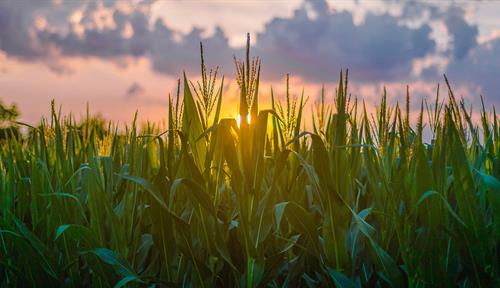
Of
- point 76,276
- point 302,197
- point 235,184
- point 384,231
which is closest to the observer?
point 235,184

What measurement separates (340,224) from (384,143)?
447 millimetres

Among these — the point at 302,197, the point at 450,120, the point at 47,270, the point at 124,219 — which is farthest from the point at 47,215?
the point at 450,120

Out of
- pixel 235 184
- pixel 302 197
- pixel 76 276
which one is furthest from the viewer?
pixel 76 276

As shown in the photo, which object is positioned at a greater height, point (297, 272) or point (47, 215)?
point (47, 215)

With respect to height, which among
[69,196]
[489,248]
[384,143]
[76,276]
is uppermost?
[384,143]

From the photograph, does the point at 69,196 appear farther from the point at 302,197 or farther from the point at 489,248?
the point at 489,248

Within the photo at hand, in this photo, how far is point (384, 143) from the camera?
247 cm

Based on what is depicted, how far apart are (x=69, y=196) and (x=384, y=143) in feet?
4.44

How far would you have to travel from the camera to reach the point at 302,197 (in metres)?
2.50

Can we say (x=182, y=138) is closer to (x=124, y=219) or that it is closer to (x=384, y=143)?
(x=124, y=219)

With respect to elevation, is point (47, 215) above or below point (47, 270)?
above

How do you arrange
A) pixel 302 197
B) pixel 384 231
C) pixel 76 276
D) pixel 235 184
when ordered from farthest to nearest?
pixel 76 276 < pixel 302 197 < pixel 384 231 < pixel 235 184

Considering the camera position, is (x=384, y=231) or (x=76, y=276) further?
(x=76, y=276)

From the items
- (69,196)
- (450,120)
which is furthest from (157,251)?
(450,120)
